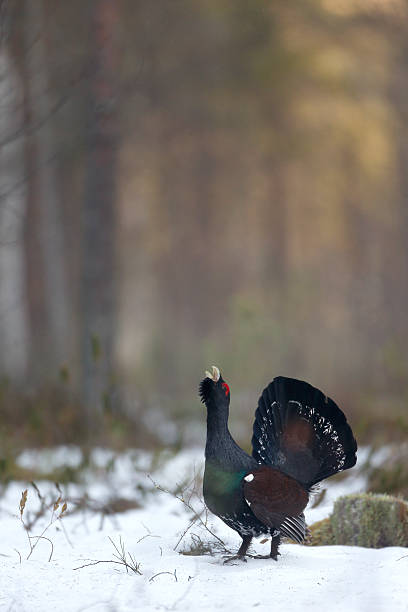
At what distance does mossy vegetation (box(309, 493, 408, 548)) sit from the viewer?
157 inches

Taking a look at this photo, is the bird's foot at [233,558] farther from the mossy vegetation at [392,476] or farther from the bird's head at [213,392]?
the mossy vegetation at [392,476]

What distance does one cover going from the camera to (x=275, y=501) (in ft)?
11.2

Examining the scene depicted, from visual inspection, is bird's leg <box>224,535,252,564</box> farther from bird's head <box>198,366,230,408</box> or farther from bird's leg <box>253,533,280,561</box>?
bird's head <box>198,366,230,408</box>

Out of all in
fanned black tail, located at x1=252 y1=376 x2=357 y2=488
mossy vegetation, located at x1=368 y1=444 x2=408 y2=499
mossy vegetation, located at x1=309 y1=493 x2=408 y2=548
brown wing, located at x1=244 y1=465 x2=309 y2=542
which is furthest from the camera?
mossy vegetation, located at x1=368 y1=444 x2=408 y2=499

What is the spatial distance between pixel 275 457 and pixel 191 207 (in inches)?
777

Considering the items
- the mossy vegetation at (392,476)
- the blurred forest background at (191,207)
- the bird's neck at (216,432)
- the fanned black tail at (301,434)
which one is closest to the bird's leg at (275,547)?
the fanned black tail at (301,434)

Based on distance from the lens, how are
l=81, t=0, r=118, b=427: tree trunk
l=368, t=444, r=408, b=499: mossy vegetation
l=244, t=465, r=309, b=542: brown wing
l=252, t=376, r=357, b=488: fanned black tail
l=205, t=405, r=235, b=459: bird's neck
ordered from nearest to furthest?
l=244, t=465, r=309, b=542: brown wing → l=205, t=405, r=235, b=459: bird's neck → l=252, t=376, r=357, b=488: fanned black tail → l=368, t=444, r=408, b=499: mossy vegetation → l=81, t=0, r=118, b=427: tree trunk

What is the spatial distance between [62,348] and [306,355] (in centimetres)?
398

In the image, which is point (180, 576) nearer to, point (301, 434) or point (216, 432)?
point (216, 432)

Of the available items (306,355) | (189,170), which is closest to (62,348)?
(306,355)

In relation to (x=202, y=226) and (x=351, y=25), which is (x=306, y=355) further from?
(x=202, y=226)

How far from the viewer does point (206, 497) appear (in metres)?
3.45

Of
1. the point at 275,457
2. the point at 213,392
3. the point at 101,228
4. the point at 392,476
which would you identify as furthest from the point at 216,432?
the point at 101,228

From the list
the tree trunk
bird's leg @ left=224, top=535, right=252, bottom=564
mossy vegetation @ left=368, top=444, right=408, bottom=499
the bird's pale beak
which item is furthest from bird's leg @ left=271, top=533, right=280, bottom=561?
the tree trunk
